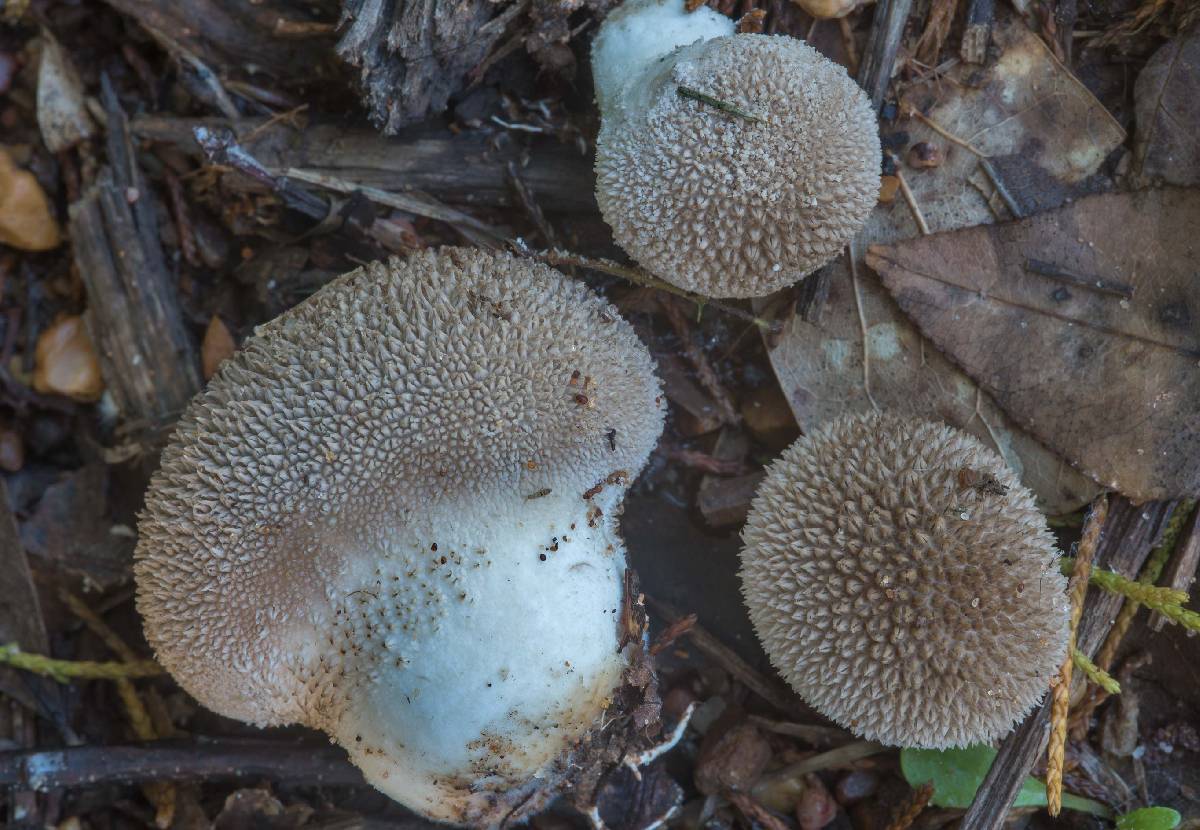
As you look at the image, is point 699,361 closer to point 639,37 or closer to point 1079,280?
point 639,37

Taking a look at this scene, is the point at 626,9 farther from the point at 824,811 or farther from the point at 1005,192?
the point at 824,811

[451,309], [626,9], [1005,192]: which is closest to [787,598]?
[451,309]

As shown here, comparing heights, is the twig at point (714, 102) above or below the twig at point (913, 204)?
above

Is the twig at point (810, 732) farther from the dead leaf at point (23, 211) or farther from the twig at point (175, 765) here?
the dead leaf at point (23, 211)

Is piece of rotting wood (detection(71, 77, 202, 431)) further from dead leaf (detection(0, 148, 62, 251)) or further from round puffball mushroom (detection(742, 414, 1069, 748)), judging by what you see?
round puffball mushroom (detection(742, 414, 1069, 748))

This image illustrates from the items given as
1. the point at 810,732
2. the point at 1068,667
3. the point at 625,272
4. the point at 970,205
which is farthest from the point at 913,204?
the point at 810,732

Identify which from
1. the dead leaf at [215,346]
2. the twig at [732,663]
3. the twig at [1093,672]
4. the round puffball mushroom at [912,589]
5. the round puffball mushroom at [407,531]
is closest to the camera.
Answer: the round puffball mushroom at [912,589]

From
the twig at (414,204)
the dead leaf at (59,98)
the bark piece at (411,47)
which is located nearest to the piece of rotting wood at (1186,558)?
the twig at (414,204)
